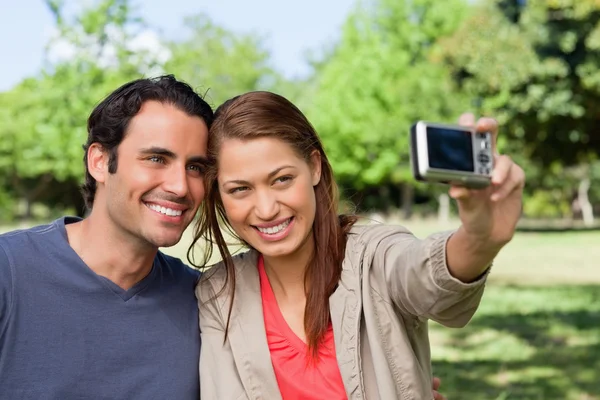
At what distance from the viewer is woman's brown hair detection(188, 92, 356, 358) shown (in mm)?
2805

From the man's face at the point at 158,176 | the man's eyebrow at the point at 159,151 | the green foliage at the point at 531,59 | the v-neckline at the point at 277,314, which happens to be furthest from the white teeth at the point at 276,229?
the green foliage at the point at 531,59

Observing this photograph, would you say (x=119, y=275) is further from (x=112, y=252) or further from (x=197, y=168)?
(x=197, y=168)

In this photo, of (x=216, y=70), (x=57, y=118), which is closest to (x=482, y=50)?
(x=57, y=118)

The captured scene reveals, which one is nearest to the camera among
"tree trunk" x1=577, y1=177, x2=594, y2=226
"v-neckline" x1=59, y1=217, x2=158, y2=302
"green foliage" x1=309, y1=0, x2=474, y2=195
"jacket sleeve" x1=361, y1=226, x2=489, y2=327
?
"jacket sleeve" x1=361, y1=226, x2=489, y2=327

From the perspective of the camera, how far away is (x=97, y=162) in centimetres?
326

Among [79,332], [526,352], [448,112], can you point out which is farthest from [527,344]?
[448,112]

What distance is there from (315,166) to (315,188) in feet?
0.31

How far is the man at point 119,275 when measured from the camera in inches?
107

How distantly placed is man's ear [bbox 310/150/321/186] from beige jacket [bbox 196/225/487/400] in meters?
0.27

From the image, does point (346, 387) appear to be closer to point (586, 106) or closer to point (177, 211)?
point (177, 211)

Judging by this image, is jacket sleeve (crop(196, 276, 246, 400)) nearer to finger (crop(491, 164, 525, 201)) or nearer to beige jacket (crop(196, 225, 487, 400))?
beige jacket (crop(196, 225, 487, 400))

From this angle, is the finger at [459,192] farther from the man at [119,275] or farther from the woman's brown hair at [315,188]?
the man at [119,275]

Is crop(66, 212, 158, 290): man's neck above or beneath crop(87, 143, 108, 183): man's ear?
beneath

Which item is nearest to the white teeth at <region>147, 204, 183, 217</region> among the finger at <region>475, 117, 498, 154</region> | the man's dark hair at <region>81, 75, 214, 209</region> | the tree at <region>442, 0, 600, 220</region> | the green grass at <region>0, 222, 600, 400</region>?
the man's dark hair at <region>81, 75, 214, 209</region>
